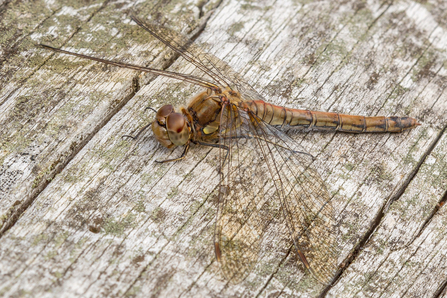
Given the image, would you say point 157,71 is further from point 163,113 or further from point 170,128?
point 170,128

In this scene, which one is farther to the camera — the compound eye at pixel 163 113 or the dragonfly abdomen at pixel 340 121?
the dragonfly abdomen at pixel 340 121

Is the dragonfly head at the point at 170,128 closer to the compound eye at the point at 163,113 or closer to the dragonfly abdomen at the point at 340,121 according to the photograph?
the compound eye at the point at 163,113

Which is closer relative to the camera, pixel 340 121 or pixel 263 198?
pixel 263 198

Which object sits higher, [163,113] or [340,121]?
[163,113]

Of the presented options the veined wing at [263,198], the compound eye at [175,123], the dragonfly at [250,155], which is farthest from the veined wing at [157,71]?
the compound eye at [175,123]

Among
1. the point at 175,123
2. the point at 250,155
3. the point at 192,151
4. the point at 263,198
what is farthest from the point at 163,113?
the point at 263,198

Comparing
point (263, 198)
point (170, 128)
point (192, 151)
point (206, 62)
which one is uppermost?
point (206, 62)

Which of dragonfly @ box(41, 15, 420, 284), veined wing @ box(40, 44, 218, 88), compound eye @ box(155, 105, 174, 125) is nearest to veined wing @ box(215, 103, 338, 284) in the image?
dragonfly @ box(41, 15, 420, 284)
